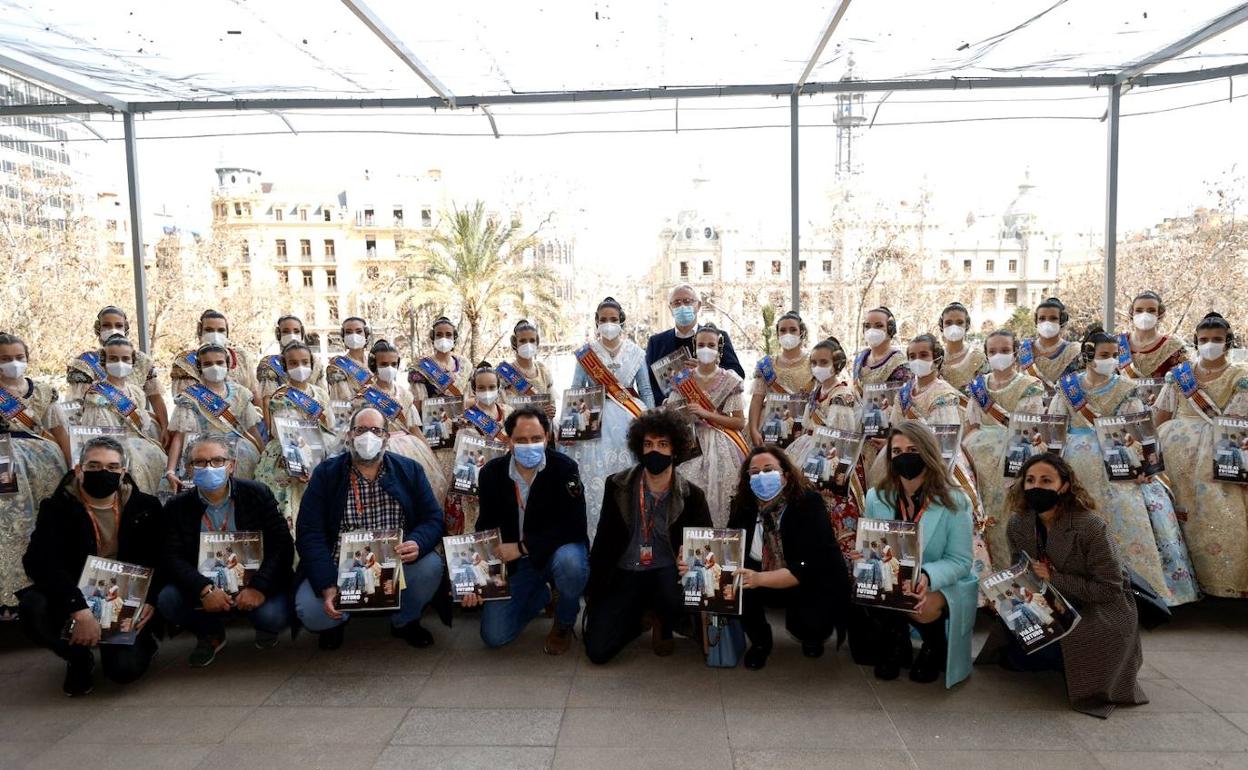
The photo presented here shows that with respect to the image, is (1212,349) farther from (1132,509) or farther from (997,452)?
(997,452)

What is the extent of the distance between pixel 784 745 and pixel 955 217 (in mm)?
23552

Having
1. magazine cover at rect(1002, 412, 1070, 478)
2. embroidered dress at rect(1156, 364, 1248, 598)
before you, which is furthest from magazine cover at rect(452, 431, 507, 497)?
embroidered dress at rect(1156, 364, 1248, 598)

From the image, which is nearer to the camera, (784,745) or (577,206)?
(784,745)

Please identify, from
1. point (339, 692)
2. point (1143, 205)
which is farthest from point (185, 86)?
point (1143, 205)

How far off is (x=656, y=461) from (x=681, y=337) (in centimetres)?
147

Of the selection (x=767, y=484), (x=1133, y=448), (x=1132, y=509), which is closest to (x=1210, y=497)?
(x=1132, y=509)

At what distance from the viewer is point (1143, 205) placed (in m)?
19.5

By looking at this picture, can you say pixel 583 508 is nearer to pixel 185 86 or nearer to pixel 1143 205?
pixel 185 86

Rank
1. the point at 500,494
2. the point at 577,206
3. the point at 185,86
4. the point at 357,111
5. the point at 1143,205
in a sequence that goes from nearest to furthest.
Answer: the point at 500,494
the point at 185,86
the point at 357,111
the point at 1143,205
the point at 577,206

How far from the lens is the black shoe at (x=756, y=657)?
4.16m

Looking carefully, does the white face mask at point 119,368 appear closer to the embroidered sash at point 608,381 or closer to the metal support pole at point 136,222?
the metal support pole at point 136,222

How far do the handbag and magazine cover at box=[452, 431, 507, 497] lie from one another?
1608 mm

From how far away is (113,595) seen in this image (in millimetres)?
3969

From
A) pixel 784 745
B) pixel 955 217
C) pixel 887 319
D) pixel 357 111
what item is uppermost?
pixel 955 217
